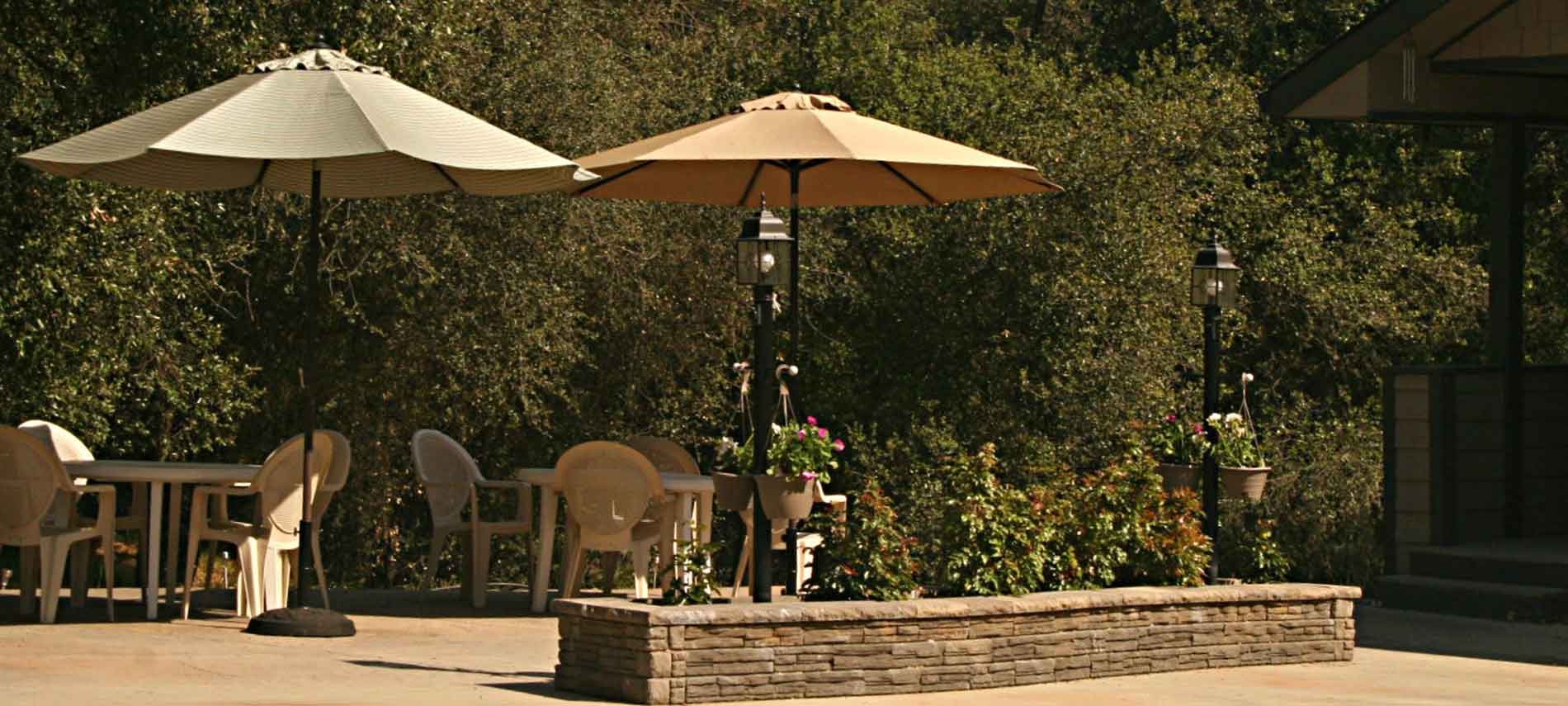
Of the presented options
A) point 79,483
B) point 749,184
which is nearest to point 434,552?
point 79,483

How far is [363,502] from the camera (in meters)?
16.2

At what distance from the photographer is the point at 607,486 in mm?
10312

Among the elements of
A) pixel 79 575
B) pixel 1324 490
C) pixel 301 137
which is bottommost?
pixel 79 575

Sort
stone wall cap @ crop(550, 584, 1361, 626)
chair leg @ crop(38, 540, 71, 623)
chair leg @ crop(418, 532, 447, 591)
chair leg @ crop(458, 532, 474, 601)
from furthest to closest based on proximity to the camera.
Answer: chair leg @ crop(418, 532, 447, 591)
chair leg @ crop(458, 532, 474, 601)
chair leg @ crop(38, 540, 71, 623)
stone wall cap @ crop(550, 584, 1361, 626)

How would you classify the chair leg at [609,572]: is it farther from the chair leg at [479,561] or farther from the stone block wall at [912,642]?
the stone block wall at [912,642]

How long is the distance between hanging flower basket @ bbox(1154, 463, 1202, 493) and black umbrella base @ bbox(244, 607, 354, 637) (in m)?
3.82

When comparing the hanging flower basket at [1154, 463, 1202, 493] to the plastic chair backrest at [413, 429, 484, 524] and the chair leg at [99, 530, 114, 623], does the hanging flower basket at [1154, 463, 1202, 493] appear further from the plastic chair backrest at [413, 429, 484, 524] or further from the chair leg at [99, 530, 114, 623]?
the chair leg at [99, 530, 114, 623]

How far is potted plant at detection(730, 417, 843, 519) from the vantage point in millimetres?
8281

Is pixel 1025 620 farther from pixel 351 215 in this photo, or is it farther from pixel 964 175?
pixel 351 215

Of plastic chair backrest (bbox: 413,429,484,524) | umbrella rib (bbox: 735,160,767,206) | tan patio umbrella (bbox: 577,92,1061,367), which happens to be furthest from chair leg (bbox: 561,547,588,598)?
umbrella rib (bbox: 735,160,767,206)

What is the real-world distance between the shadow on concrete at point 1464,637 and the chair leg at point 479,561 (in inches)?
172

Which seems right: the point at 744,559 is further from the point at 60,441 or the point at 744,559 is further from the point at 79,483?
the point at 60,441

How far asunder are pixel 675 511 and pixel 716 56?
27.4 feet

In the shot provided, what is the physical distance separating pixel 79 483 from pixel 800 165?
395cm
